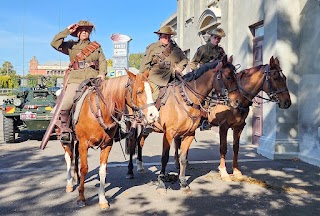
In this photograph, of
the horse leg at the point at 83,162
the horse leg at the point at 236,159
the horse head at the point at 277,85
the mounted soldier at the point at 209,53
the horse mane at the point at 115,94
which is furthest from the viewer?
the mounted soldier at the point at 209,53

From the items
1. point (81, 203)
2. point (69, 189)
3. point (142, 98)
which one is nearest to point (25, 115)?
point (69, 189)

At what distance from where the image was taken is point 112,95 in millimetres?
4863

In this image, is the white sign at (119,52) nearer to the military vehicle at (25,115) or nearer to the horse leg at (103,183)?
the military vehicle at (25,115)

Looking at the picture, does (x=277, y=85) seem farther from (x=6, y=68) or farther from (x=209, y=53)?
(x=6, y=68)

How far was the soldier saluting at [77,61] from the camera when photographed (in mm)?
5562

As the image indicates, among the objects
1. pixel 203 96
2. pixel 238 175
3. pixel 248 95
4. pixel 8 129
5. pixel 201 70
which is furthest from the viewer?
pixel 8 129

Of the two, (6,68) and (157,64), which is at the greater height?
(6,68)

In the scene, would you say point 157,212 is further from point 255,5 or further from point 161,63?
point 255,5

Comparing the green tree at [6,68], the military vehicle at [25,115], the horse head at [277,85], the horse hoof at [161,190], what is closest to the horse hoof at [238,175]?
the horse head at [277,85]

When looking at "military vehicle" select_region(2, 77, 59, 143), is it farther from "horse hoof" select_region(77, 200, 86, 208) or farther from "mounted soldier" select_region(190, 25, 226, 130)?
"horse hoof" select_region(77, 200, 86, 208)

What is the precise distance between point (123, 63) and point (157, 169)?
697 centimetres

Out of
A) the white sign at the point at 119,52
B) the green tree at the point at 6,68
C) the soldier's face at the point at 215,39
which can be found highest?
the green tree at the point at 6,68

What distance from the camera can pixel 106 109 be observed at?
4.89 m

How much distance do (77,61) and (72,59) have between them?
0.52 feet
